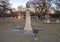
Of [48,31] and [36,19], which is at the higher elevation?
[36,19]

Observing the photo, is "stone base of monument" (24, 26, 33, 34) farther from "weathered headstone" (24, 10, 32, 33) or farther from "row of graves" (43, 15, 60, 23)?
"row of graves" (43, 15, 60, 23)

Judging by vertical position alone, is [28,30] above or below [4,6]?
below

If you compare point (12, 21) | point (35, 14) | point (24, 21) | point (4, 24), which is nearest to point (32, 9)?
point (35, 14)

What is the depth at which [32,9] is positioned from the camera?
1.25 meters

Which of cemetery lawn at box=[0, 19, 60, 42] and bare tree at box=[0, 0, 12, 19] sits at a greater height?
bare tree at box=[0, 0, 12, 19]

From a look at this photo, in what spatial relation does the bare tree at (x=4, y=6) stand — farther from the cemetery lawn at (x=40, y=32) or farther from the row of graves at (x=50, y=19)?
the row of graves at (x=50, y=19)

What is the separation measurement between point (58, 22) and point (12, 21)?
604 mm

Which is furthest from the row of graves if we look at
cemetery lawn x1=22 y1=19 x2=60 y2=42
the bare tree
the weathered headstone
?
the bare tree

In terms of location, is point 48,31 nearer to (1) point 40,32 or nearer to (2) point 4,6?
(1) point 40,32

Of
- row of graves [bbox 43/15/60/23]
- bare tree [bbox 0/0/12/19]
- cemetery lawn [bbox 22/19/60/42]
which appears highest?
bare tree [bbox 0/0/12/19]

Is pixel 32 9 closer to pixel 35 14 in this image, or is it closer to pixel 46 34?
pixel 35 14

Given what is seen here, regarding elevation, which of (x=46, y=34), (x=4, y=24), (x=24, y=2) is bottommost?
(x=46, y=34)

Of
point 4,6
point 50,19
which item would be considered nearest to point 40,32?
point 50,19

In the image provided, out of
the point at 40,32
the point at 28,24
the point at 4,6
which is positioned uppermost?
the point at 4,6
